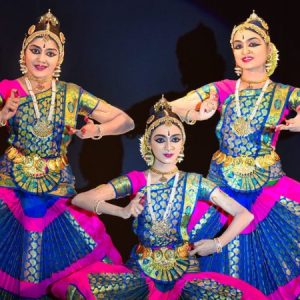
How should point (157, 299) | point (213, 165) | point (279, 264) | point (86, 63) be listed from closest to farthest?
point (157, 299)
point (279, 264)
point (213, 165)
point (86, 63)

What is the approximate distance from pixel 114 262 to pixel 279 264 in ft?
2.75

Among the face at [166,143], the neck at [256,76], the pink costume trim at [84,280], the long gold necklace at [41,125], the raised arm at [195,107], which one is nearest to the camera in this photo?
the pink costume trim at [84,280]

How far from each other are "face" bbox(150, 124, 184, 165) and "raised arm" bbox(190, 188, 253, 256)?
279 millimetres

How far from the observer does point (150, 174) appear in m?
3.90

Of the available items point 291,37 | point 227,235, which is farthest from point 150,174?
point 291,37

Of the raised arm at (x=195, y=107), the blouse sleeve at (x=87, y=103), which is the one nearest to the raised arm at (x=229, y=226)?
the raised arm at (x=195, y=107)

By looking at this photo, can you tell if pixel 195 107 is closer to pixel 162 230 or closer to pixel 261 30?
pixel 261 30

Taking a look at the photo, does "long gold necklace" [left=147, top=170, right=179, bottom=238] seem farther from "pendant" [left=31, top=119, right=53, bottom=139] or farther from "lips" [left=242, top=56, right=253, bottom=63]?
"lips" [left=242, top=56, right=253, bottom=63]

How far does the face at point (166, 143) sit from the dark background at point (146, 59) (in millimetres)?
1085

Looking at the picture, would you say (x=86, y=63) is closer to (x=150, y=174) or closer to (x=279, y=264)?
(x=150, y=174)

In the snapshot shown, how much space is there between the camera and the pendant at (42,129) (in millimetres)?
4055

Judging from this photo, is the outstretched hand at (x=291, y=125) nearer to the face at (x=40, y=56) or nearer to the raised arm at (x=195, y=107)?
the raised arm at (x=195, y=107)

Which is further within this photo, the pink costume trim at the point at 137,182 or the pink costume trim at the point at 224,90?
the pink costume trim at the point at 224,90

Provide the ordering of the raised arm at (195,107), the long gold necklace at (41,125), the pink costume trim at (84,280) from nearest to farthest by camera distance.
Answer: the pink costume trim at (84,280) → the long gold necklace at (41,125) → the raised arm at (195,107)
